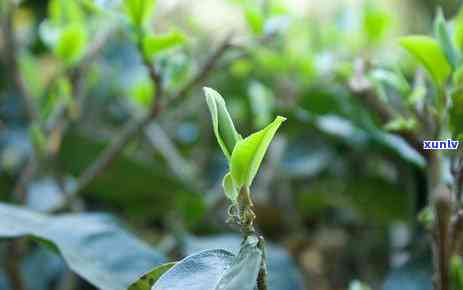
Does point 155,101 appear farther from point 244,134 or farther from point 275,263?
point 244,134

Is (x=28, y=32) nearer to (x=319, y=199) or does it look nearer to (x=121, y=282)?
(x=319, y=199)

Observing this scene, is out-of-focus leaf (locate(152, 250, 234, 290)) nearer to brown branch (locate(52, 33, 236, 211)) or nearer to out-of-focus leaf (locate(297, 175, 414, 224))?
brown branch (locate(52, 33, 236, 211))

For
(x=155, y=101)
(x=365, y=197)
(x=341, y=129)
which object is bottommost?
(x=365, y=197)

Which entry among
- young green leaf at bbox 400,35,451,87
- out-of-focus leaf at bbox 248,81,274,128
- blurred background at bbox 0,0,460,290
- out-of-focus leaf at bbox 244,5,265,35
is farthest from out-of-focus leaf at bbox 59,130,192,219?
young green leaf at bbox 400,35,451,87

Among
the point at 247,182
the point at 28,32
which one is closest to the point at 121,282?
the point at 247,182

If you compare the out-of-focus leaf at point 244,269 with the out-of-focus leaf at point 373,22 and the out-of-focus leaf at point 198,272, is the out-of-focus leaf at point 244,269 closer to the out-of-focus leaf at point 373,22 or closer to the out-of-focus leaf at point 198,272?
the out-of-focus leaf at point 198,272

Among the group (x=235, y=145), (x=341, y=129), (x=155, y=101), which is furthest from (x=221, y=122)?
(x=341, y=129)

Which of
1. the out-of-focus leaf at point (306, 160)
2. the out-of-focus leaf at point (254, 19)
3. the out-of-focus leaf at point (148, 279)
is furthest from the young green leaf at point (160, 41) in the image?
the out-of-focus leaf at point (306, 160)
